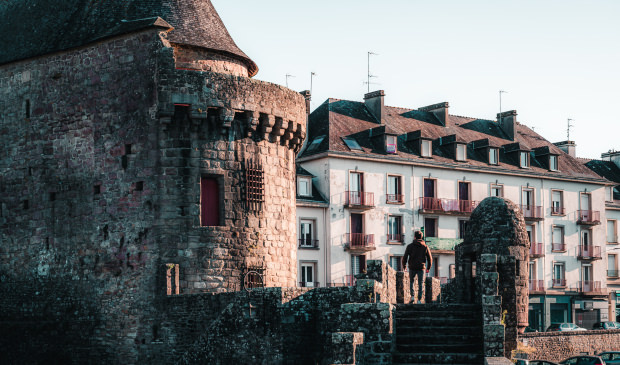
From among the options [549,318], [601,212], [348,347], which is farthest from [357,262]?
[348,347]

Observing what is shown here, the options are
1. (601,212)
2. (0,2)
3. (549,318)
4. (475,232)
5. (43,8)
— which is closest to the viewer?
(475,232)

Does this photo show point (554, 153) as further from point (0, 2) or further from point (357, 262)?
point (0, 2)

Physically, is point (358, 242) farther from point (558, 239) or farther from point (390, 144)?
point (558, 239)

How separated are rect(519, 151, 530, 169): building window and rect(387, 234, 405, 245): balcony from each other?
11.8 meters

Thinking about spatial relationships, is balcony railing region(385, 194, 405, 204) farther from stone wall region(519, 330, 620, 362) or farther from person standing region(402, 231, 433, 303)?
person standing region(402, 231, 433, 303)

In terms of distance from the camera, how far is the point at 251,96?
2686cm

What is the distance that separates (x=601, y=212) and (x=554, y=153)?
6047mm

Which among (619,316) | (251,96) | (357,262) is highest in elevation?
(251,96)

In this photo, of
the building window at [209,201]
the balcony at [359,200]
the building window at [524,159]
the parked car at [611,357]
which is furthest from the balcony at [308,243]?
the building window at [209,201]

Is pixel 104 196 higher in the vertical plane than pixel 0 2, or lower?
lower

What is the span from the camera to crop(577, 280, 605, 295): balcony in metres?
60.4

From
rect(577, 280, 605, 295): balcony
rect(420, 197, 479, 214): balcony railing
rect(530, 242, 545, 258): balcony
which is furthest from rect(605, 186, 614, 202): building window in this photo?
rect(420, 197, 479, 214): balcony railing

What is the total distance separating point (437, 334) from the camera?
19.7 m

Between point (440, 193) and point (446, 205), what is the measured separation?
789 millimetres
